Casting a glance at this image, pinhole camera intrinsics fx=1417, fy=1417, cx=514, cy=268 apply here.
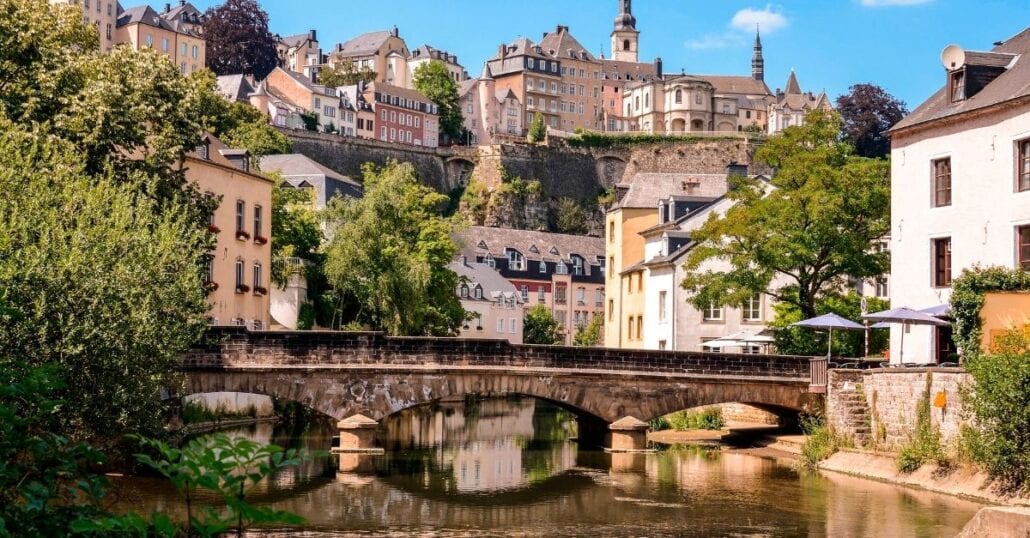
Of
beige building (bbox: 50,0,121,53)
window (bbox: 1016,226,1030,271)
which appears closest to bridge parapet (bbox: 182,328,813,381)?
window (bbox: 1016,226,1030,271)

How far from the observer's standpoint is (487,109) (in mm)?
160375

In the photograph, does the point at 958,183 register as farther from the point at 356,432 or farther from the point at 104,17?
the point at 104,17

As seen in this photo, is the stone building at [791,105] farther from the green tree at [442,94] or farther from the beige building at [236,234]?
the beige building at [236,234]

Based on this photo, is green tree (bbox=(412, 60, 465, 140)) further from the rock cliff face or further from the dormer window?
the dormer window

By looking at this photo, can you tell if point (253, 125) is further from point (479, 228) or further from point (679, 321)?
point (679, 321)

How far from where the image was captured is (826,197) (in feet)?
145

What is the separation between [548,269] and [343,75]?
51932mm

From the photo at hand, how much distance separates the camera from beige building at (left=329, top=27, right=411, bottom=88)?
544 feet

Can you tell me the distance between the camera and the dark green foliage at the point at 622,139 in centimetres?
13888

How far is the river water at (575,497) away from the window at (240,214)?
30.9ft

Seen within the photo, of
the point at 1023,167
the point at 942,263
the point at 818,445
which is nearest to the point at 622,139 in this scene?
the point at 942,263

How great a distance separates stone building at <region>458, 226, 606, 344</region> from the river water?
60068 millimetres

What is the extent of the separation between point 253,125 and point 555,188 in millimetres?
48215

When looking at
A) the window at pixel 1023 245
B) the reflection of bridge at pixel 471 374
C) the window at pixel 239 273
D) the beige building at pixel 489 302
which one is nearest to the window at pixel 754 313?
the reflection of bridge at pixel 471 374
